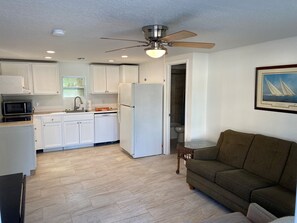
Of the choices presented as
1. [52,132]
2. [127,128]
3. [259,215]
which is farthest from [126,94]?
[259,215]

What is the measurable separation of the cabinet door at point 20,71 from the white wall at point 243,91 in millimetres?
4129

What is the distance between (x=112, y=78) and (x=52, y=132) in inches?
83.4

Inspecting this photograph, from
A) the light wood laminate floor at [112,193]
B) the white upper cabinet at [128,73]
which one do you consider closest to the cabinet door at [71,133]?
the light wood laminate floor at [112,193]

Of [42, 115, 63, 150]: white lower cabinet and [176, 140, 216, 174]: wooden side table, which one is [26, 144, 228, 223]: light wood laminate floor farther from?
[42, 115, 63, 150]: white lower cabinet

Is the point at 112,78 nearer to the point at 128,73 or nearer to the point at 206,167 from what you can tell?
the point at 128,73

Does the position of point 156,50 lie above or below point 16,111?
above

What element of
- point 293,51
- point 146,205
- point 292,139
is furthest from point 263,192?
point 293,51

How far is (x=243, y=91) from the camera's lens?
3508 mm

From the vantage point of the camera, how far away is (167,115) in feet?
16.4

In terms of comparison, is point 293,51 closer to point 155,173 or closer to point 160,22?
A: point 160,22

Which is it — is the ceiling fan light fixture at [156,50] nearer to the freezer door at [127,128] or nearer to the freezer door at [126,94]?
the freezer door at [126,94]

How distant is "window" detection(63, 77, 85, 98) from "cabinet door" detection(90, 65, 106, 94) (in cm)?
33

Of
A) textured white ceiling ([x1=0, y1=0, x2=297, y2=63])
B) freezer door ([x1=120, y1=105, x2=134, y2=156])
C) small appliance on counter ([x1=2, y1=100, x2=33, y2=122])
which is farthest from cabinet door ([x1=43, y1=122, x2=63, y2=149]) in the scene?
textured white ceiling ([x1=0, y1=0, x2=297, y2=63])

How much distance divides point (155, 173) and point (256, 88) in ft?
7.32
